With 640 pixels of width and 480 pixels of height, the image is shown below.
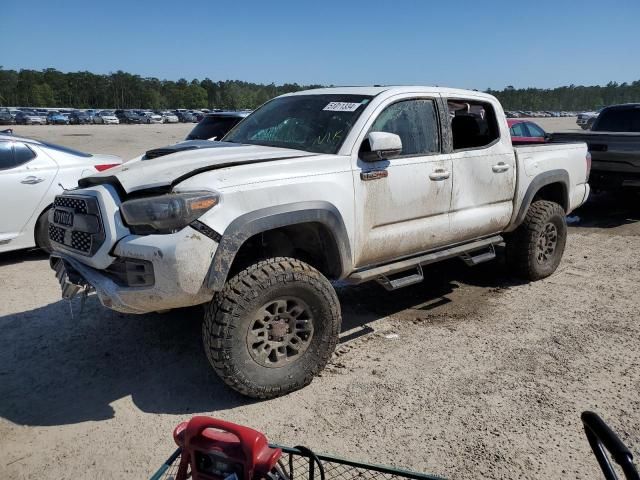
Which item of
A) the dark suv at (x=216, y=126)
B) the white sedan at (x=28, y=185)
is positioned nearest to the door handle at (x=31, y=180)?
the white sedan at (x=28, y=185)

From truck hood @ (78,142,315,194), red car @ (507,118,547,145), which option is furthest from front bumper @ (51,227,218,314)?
red car @ (507,118,547,145)

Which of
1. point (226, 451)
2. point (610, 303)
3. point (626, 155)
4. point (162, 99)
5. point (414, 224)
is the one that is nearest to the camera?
point (226, 451)

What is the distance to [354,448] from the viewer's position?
2.89m

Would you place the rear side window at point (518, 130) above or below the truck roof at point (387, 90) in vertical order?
below

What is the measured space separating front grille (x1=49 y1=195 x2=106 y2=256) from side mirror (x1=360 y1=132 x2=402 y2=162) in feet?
5.95

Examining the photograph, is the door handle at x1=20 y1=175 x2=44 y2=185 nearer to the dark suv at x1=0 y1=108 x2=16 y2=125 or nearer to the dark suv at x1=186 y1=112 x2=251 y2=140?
the dark suv at x1=186 y1=112 x2=251 y2=140

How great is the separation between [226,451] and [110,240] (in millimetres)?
1670

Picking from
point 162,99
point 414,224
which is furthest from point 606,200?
point 162,99

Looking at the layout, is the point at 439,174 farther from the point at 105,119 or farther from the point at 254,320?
the point at 105,119

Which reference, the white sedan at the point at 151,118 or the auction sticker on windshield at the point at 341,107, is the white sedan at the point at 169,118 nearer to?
the white sedan at the point at 151,118

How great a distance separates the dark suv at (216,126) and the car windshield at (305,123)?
504 cm

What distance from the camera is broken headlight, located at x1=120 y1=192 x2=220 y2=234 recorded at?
2973mm

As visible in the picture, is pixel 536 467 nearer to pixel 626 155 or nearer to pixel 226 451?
pixel 226 451

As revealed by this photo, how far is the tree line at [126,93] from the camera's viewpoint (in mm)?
105562
